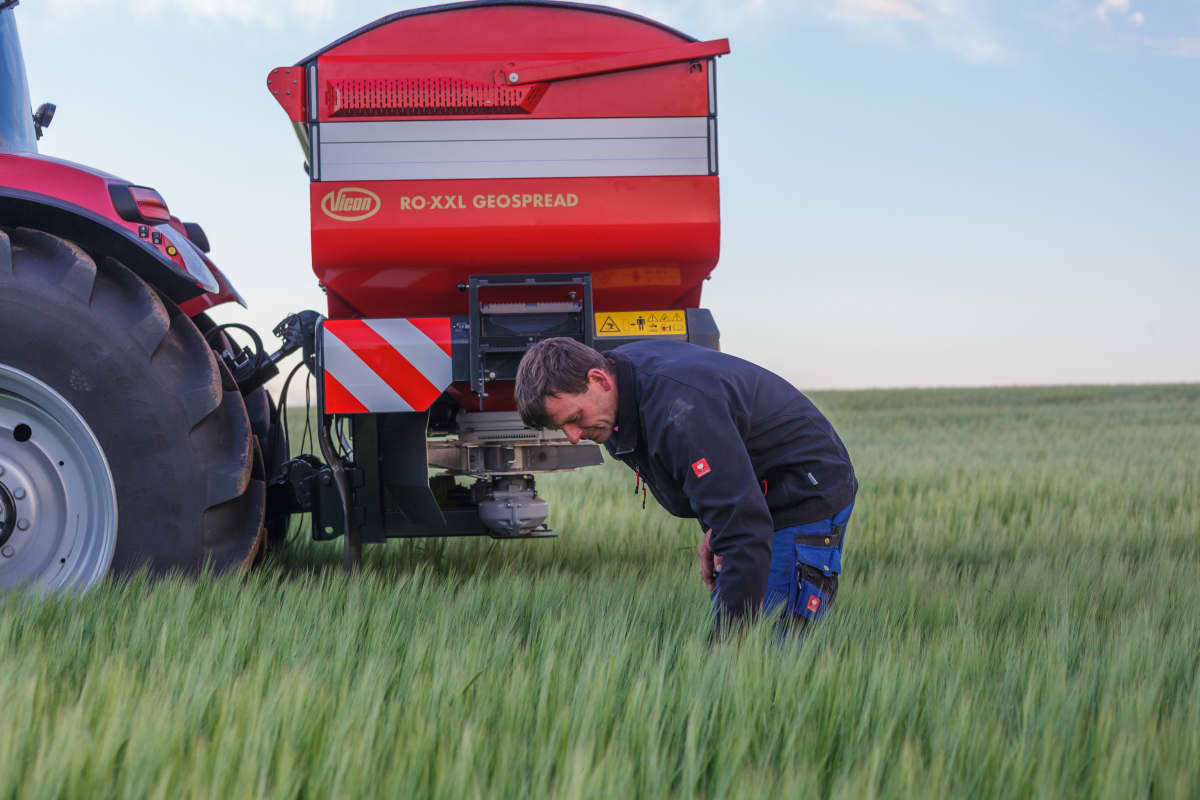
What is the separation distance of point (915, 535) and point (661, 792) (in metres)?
4.76

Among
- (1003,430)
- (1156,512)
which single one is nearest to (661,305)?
(1156,512)

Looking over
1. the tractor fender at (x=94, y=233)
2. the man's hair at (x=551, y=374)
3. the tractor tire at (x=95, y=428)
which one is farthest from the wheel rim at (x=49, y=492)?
the man's hair at (x=551, y=374)

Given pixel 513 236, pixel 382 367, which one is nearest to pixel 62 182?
pixel 382 367

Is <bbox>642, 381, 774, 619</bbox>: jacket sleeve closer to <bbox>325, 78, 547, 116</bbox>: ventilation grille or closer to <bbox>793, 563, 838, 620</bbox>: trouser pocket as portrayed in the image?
<bbox>793, 563, 838, 620</bbox>: trouser pocket

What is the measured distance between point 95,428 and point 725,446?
249 centimetres

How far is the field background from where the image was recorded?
2.07 metres

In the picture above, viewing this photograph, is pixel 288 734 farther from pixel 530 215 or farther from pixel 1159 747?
pixel 530 215

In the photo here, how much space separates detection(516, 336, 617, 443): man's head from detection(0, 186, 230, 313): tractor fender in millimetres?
1882

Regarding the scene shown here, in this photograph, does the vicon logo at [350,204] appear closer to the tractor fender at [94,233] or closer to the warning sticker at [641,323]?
the tractor fender at [94,233]

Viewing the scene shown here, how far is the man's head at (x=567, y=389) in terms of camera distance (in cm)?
307

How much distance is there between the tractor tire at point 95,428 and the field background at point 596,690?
26 cm

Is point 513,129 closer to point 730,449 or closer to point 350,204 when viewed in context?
point 350,204

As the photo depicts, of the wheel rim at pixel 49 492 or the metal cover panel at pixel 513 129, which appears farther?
the metal cover panel at pixel 513 129

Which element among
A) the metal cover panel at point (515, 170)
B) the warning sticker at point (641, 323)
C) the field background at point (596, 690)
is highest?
the metal cover panel at point (515, 170)
